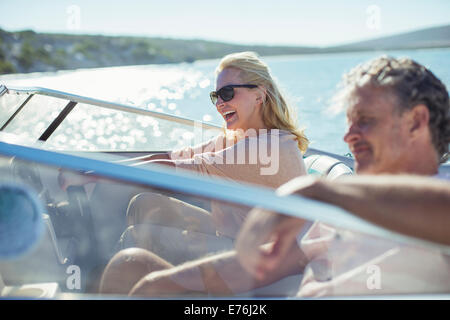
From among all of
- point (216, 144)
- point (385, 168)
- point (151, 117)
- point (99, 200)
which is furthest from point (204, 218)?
point (151, 117)

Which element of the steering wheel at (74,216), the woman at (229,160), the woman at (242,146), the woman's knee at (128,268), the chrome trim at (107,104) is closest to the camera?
the woman's knee at (128,268)

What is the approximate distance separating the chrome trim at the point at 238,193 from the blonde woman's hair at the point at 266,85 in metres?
0.99

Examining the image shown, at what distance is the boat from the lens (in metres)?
0.78

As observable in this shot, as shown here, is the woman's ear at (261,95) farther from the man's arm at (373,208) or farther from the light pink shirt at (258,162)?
the man's arm at (373,208)

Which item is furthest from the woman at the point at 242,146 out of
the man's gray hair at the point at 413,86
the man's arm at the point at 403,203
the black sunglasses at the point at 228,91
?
the man's gray hair at the point at 413,86

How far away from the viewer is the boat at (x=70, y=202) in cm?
78

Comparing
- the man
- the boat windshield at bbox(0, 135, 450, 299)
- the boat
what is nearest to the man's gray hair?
the man

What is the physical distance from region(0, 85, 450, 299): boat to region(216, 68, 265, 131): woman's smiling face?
1.50ft

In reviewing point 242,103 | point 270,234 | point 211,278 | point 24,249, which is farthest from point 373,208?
point 242,103

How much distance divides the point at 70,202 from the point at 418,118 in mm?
1241

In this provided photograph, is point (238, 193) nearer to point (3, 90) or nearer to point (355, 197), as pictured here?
point (355, 197)

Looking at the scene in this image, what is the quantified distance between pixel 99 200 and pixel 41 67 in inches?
917

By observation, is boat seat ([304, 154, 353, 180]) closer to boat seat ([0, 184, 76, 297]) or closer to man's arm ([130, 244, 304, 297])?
man's arm ([130, 244, 304, 297])
